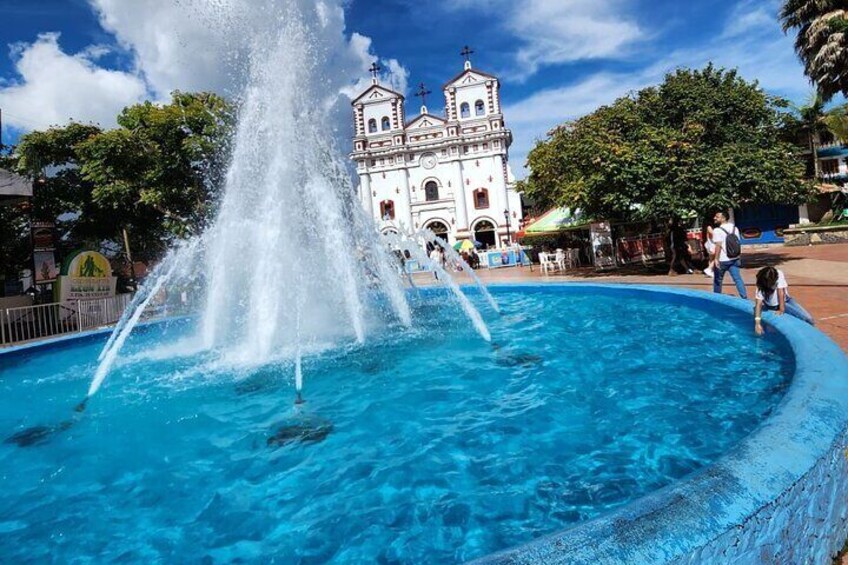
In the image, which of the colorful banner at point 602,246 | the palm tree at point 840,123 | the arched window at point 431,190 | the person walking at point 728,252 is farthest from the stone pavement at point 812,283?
the arched window at point 431,190

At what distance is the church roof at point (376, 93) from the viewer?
49.4 metres

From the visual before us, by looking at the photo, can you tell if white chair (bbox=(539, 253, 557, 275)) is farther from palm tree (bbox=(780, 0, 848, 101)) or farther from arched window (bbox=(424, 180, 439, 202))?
arched window (bbox=(424, 180, 439, 202))

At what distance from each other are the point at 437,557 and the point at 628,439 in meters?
1.87

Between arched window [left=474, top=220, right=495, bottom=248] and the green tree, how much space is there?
32206 mm

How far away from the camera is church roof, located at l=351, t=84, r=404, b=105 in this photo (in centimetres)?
4944

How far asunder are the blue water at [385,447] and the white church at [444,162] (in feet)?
137

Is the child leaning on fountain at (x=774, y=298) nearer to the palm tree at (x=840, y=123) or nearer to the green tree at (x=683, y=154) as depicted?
the green tree at (x=683, y=154)

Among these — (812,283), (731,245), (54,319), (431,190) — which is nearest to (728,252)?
(731,245)

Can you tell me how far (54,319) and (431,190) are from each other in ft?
127

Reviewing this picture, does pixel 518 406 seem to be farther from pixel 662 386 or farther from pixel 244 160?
pixel 244 160

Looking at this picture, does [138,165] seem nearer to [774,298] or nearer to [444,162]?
[774,298]

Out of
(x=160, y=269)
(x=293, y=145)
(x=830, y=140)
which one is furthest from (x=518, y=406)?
(x=830, y=140)

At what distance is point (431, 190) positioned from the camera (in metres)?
50.0

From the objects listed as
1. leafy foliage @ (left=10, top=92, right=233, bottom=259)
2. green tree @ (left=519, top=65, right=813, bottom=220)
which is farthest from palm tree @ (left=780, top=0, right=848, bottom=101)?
leafy foliage @ (left=10, top=92, right=233, bottom=259)
